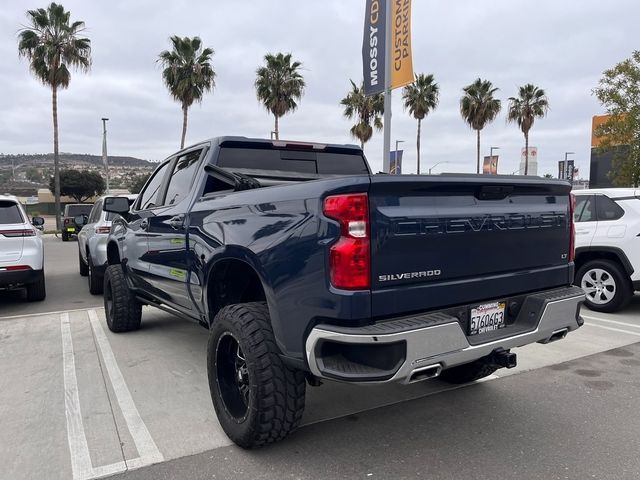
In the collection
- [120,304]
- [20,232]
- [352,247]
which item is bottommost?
[120,304]

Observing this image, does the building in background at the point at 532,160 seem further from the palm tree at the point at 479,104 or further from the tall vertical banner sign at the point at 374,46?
the tall vertical banner sign at the point at 374,46

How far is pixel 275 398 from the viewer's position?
282 centimetres

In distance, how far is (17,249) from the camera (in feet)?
23.5

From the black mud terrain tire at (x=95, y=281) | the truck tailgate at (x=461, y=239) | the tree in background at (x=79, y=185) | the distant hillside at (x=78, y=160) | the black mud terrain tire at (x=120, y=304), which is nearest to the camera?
the truck tailgate at (x=461, y=239)

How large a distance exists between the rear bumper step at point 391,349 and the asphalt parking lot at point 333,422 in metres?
0.74

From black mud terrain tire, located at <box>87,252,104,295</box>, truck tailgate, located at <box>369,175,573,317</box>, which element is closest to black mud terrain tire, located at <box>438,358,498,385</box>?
truck tailgate, located at <box>369,175,573,317</box>

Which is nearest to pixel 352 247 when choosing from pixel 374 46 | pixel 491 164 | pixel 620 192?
pixel 620 192

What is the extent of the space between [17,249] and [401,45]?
8.04 meters

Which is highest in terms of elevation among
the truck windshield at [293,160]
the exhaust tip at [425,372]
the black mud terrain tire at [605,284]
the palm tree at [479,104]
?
the palm tree at [479,104]

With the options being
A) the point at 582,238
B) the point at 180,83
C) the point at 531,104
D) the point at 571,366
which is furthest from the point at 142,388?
the point at 531,104

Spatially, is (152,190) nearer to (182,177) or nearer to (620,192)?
(182,177)

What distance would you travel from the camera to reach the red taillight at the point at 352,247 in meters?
2.42

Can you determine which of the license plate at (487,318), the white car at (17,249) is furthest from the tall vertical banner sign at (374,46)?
the license plate at (487,318)

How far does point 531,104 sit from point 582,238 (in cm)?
3191
